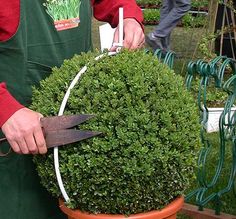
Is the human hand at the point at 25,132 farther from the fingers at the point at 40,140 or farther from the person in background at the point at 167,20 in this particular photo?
the person in background at the point at 167,20

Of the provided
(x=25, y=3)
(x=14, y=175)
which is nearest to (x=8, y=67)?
(x=25, y=3)

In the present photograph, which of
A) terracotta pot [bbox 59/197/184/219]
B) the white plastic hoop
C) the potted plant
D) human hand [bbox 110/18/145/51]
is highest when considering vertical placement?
the potted plant

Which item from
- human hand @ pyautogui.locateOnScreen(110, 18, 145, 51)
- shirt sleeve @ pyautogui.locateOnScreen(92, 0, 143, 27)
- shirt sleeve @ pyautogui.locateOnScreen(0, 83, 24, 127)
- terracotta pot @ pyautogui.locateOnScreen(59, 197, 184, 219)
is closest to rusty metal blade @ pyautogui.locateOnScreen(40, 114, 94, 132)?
shirt sleeve @ pyautogui.locateOnScreen(0, 83, 24, 127)

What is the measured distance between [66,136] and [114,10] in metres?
0.84

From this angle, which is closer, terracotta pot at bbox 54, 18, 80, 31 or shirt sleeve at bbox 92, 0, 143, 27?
terracotta pot at bbox 54, 18, 80, 31

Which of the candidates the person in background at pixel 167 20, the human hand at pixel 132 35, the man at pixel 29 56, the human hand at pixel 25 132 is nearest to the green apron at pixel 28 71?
the man at pixel 29 56

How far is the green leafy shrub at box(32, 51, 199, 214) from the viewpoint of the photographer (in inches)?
75.0

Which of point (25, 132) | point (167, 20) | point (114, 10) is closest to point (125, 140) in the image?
point (25, 132)

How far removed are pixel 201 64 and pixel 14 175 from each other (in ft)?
4.04

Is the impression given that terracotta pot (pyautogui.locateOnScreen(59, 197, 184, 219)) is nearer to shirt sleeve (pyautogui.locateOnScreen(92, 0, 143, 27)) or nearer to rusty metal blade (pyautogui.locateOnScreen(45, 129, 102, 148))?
rusty metal blade (pyautogui.locateOnScreen(45, 129, 102, 148))

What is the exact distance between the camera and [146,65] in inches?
80.0

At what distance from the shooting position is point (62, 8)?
230cm

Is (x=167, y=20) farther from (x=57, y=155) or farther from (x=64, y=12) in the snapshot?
(x=57, y=155)

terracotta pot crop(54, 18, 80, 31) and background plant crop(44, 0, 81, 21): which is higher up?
background plant crop(44, 0, 81, 21)
